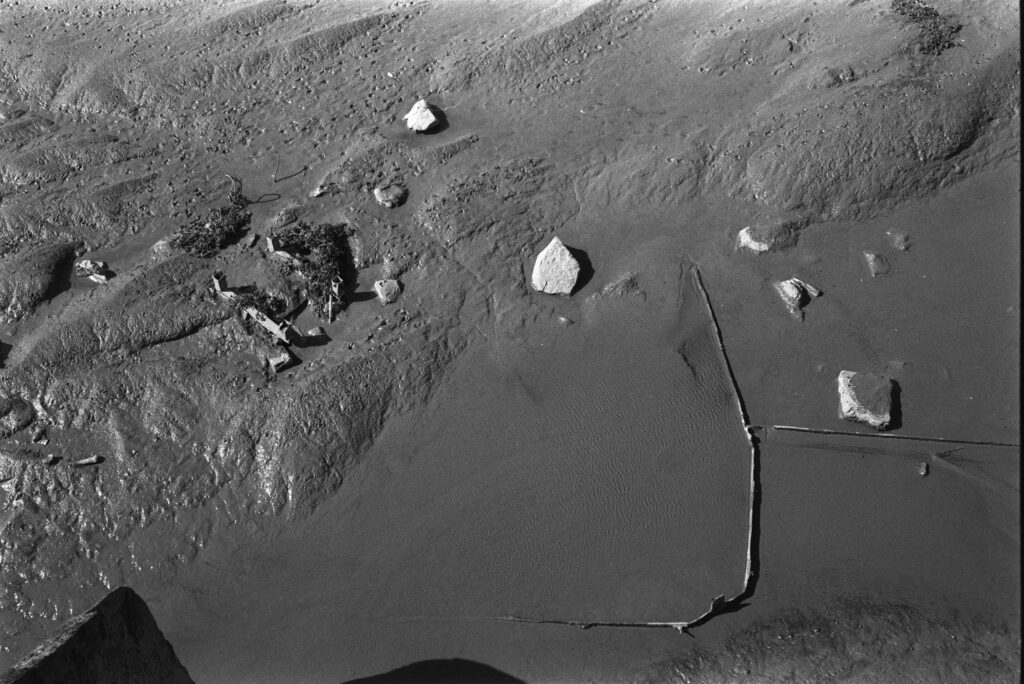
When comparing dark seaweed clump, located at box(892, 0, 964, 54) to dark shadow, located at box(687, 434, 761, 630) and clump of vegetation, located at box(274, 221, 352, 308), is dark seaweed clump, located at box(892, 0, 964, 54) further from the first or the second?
clump of vegetation, located at box(274, 221, 352, 308)

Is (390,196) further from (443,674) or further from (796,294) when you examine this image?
(443,674)

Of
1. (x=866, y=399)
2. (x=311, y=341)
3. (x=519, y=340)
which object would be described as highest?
(x=311, y=341)

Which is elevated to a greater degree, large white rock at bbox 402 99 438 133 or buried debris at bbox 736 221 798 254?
large white rock at bbox 402 99 438 133

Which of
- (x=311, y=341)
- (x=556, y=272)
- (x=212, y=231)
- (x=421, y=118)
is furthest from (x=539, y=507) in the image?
(x=421, y=118)

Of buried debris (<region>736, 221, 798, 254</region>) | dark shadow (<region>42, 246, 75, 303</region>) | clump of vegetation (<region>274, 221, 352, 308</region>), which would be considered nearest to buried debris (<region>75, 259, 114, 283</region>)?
dark shadow (<region>42, 246, 75, 303</region>)

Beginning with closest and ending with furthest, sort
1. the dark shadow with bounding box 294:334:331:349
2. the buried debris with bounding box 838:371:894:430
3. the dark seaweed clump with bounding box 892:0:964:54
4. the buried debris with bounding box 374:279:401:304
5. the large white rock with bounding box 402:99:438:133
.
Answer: the buried debris with bounding box 838:371:894:430
the dark shadow with bounding box 294:334:331:349
the buried debris with bounding box 374:279:401:304
the large white rock with bounding box 402:99:438:133
the dark seaweed clump with bounding box 892:0:964:54

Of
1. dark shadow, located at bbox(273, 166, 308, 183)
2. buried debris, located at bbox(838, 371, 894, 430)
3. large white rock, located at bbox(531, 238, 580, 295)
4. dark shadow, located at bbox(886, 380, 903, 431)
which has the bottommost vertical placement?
dark shadow, located at bbox(886, 380, 903, 431)

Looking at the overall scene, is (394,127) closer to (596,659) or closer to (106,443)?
(106,443)
